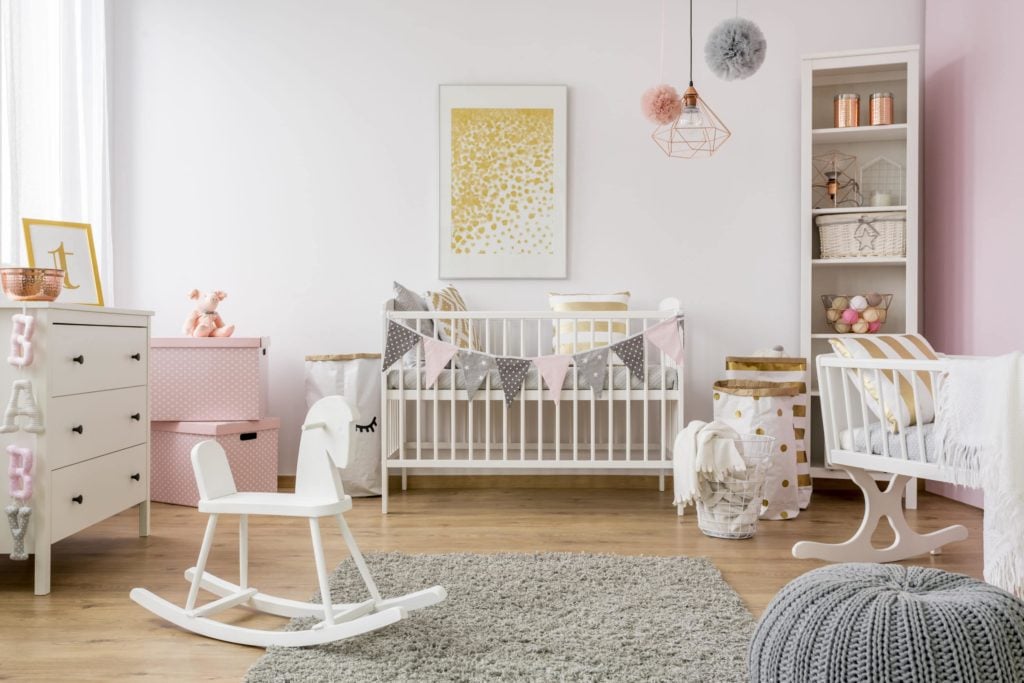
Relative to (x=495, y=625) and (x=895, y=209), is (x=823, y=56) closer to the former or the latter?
(x=895, y=209)

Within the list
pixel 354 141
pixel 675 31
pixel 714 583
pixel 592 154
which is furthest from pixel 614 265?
pixel 714 583

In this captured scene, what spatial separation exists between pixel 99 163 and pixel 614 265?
→ 2.18 meters

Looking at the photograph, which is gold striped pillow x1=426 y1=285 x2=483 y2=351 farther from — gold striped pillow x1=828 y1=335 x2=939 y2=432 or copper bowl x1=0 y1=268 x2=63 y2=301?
gold striped pillow x1=828 y1=335 x2=939 y2=432

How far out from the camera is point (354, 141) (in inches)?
130

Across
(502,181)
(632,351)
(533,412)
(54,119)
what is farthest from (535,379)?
(54,119)

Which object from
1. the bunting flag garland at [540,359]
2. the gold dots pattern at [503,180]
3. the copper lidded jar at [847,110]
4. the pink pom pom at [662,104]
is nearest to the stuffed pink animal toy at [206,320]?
the bunting flag garland at [540,359]

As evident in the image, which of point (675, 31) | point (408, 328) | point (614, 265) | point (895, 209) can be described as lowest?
point (408, 328)

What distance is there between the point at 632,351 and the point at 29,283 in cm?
182

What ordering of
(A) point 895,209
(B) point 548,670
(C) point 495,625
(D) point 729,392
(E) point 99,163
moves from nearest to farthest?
(B) point 548,670
(C) point 495,625
(D) point 729,392
(A) point 895,209
(E) point 99,163

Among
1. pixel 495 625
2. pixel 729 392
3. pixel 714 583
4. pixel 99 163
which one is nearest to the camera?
A: pixel 495 625

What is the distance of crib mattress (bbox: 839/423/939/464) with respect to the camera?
1842mm

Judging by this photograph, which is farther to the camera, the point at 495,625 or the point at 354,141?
the point at 354,141

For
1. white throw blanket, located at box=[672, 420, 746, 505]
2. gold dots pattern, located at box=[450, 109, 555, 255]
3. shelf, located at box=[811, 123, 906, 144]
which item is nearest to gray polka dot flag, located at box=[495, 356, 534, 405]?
white throw blanket, located at box=[672, 420, 746, 505]

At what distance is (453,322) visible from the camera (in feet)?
9.35
